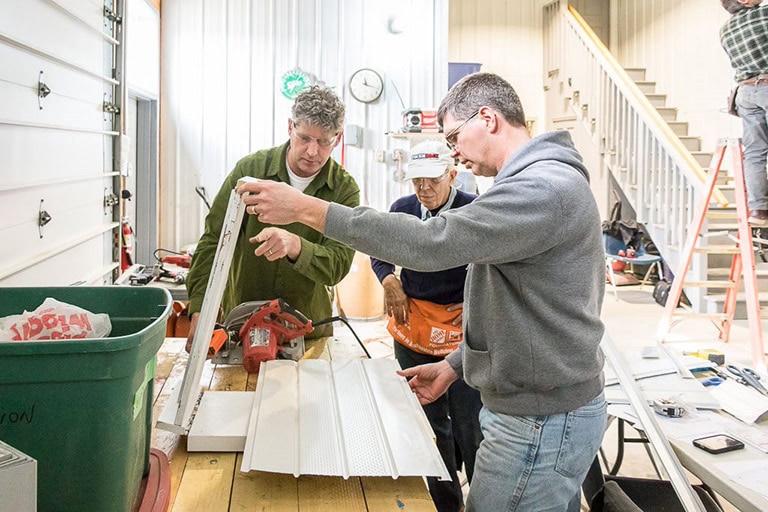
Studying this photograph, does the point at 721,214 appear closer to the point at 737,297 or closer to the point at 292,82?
the point at 737,297

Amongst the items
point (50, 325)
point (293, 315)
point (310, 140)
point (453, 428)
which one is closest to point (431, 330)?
point (453, 428)

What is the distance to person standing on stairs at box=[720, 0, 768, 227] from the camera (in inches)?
179

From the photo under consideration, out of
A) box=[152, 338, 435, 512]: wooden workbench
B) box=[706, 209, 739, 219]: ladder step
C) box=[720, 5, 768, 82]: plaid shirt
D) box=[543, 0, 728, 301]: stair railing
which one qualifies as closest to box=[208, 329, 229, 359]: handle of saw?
box=[152, 338, 435, 512]: wooden workbench

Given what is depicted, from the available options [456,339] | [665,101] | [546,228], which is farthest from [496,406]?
[665,101]

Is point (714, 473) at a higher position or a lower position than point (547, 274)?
lower

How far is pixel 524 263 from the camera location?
1.42 m

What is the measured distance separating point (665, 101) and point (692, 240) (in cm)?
430

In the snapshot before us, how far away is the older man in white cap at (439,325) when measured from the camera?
2490 millimetres

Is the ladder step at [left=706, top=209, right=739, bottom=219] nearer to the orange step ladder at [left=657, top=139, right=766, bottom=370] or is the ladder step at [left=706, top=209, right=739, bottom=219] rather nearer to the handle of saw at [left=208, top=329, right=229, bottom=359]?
the orange step ladder at [left=657, top=139, right=766, bottom=370]

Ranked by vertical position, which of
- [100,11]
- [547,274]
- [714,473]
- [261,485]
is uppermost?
[100,11]

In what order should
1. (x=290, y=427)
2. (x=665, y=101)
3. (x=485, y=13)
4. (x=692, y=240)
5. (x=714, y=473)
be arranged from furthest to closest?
(x=485, y=13)
(x=665, y=101)
(x=692, y=240)
(x=714, y=473)
(x=290, y=427)

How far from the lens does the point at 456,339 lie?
2.47 m

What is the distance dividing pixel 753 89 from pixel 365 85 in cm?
352

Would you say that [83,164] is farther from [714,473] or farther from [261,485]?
[714,473]
